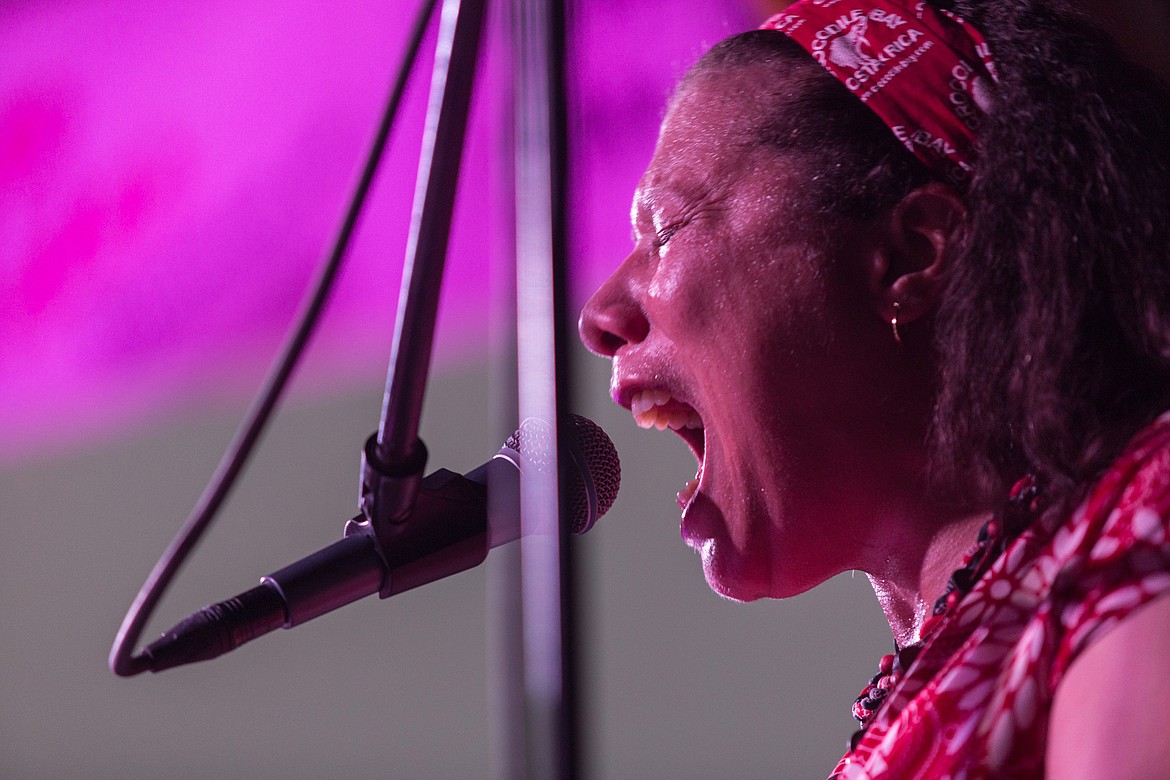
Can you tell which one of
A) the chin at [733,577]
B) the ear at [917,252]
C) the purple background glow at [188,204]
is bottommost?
the chin at [733,577]

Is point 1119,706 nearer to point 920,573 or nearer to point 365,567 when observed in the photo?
point 920,573

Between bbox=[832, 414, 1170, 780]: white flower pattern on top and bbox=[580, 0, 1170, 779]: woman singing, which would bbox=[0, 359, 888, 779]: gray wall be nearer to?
bbox=[580, 0, 1170, 779]: woman singing

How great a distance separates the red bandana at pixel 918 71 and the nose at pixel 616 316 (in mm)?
288

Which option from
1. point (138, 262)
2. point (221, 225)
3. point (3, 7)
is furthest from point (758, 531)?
point (3, 7)

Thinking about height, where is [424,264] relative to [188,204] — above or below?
below

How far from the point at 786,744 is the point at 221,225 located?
169 cm

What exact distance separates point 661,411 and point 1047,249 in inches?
16.7

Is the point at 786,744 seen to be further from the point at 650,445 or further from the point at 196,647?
the point at 196,647

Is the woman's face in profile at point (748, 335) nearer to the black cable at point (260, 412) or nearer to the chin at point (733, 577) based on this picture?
the chin at point (733, 577)

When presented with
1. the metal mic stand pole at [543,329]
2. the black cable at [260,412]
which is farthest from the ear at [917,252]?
the metal mic stand pole at [543,329]

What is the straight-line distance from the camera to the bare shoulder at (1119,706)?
0.57 metres

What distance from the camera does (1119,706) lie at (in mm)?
598

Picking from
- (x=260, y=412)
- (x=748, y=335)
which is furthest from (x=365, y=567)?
(x=748, y=335)

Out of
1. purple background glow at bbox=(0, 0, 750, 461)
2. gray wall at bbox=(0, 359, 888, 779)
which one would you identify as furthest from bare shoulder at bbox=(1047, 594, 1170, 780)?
purple background glow at bbox=(0, 0, 750, 461)
